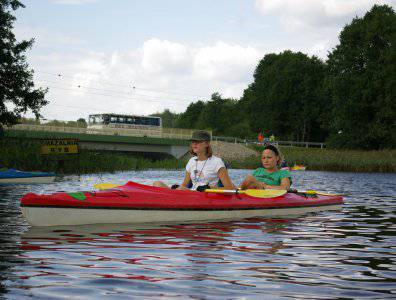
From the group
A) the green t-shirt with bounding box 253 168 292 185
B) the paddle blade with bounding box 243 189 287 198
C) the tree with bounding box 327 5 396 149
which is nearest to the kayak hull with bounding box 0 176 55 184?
the green t-shirt with bounding box 253 168 292 185

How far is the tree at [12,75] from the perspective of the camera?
3866 centimetres

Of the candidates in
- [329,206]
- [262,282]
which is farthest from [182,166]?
[262,282]

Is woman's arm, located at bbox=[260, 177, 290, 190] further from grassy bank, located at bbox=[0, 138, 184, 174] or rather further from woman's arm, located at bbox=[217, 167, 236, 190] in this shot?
grassy bank, located at bbox=[0, 138, 184, 174]

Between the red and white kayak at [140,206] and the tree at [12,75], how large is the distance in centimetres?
2987

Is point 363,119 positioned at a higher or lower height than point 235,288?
higher

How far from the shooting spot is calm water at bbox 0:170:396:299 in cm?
578

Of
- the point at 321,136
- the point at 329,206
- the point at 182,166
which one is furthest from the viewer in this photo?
the point at 321,136

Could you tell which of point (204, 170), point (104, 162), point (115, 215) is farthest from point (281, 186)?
point (104, 162)

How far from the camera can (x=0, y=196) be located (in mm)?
17938

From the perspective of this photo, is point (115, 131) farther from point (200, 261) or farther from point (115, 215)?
point (200, 261)

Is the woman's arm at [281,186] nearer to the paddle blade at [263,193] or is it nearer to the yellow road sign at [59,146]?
the paddle blade at [263,193]

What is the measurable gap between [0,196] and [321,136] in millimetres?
73449

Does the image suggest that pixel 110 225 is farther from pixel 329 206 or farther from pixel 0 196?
pixel 0 196

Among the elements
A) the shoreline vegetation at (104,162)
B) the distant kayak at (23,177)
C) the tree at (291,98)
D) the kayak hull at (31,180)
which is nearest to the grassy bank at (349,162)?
the shoreline vegetation at (104,162)
